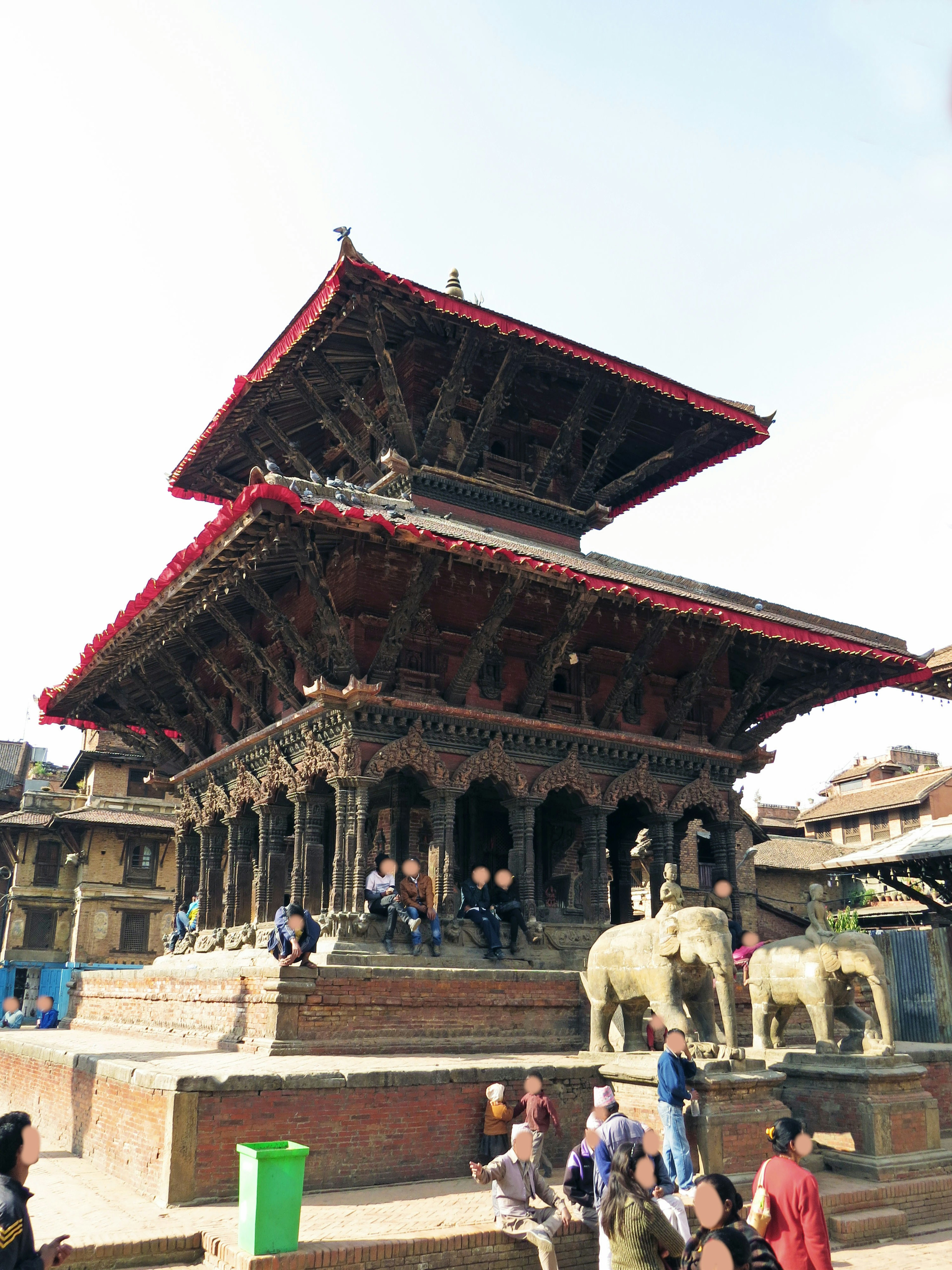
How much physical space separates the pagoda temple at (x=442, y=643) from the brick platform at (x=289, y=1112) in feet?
11.9

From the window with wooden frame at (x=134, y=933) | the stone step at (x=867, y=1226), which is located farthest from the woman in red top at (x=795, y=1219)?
the window with wooden frame at (x=134, y=933)

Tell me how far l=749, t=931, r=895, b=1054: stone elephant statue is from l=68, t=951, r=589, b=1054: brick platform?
2.46 meters

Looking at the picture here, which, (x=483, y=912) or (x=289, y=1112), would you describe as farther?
(x=483, y=912)

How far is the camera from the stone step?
9.54 m

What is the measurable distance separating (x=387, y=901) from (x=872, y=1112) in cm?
621

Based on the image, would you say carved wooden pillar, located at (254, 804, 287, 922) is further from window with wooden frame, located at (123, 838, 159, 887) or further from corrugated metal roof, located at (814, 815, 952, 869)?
window with wooden frame, located at (123, 838, 159, 887)

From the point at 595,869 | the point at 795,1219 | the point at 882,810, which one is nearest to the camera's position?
the point at 795,1219

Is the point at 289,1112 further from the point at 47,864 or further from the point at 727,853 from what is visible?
the point at 47,864

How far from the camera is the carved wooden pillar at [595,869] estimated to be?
51.9 feet

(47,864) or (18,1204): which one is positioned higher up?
(47,864)

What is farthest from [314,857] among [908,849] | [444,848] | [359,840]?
[908,849]

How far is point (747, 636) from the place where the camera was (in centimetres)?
1722

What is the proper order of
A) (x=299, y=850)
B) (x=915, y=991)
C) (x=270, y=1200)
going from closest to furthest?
(x=270, y=1200), (x=299, y=850), (x=915, y=991)

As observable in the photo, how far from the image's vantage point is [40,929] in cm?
4350
